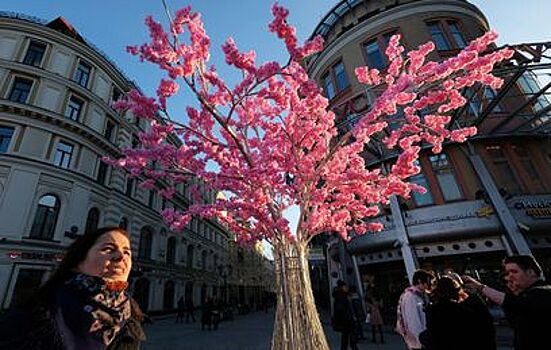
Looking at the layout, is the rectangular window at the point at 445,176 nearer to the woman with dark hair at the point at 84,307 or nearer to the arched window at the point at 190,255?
the woman with dark hair at the point at 84,307

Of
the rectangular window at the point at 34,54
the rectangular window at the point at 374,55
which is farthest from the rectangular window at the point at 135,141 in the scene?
the rectangular window at the point at 374,55

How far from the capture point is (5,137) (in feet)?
44.5

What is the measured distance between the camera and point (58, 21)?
18.6 meters

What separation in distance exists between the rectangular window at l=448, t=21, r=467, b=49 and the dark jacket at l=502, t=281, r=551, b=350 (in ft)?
49.2

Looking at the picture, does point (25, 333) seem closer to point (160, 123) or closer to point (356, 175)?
point (160, 123)

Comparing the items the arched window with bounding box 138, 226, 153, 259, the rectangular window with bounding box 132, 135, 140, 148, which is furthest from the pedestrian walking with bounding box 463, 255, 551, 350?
the rectangular window with bounding box 132, 135, 140, 148

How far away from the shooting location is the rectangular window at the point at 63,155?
14.8 meters

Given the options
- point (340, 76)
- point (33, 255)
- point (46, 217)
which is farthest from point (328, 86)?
point (33, 255)

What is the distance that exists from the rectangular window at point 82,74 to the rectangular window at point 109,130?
9.19ft

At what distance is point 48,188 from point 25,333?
54.7ft

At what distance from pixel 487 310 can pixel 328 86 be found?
14650mm

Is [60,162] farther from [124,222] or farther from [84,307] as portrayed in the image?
[84,307]

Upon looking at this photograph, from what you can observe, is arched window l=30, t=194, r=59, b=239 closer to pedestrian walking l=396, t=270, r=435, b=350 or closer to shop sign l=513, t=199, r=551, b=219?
pedestrian walking l=396, t=270, r=435, b=350

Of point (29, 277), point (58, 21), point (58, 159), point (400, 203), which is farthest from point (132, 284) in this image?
point (58, 21)
